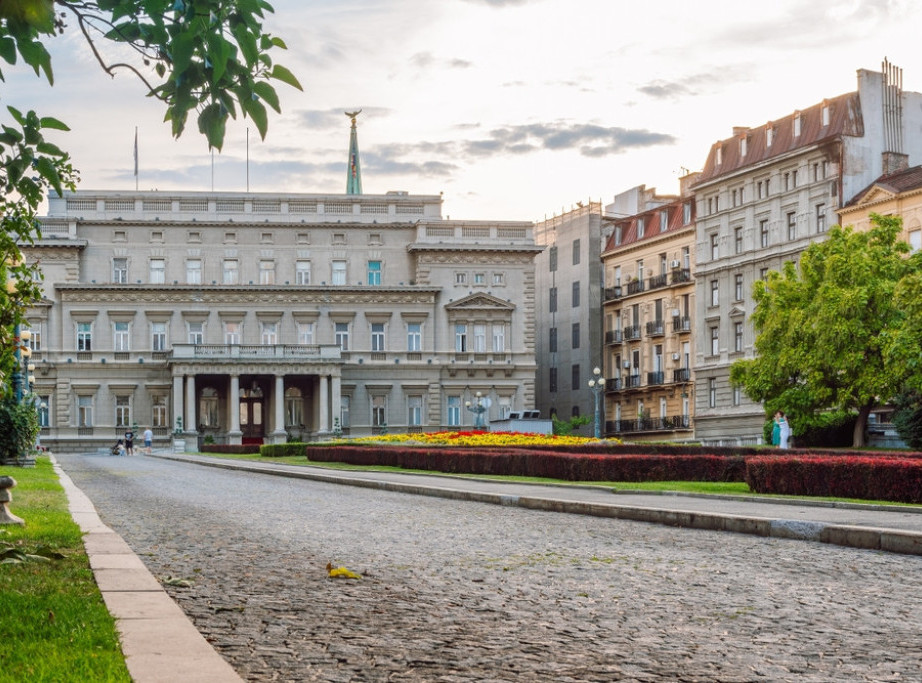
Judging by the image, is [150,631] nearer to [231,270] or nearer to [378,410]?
[378,410]

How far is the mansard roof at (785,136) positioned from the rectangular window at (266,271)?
29857 millimetres


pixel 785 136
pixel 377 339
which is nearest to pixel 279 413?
pixel 377 339

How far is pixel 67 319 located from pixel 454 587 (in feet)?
257

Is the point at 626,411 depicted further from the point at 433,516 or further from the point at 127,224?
the point at 433,516

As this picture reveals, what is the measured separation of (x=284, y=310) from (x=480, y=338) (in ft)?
44.2

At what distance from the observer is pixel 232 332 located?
Result: 283 ft

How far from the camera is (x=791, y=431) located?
2055 inches

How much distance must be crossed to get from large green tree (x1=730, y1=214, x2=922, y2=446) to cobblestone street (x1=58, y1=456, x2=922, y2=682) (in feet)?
111

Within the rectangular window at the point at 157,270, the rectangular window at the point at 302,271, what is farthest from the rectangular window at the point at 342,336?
the rectangular window at the point at 157,270

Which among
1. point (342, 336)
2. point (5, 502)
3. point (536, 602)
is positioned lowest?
point (536, 602)

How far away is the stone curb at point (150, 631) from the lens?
5.59 metres

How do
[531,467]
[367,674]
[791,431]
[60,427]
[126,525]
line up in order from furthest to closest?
[60,427], [791,431], [531,467], [126,525], [367,674]

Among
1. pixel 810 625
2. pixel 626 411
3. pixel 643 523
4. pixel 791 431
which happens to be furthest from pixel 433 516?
pixel 626 411

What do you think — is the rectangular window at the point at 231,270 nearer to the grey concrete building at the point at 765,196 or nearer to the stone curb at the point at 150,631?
the grey concrete building at the point at 765,196
